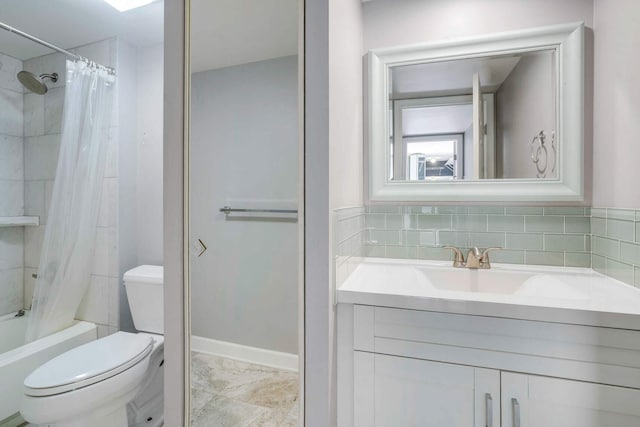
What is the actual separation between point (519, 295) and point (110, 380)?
62.3 inches

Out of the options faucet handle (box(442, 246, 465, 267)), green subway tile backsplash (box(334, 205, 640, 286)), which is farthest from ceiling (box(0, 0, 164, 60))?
faucet handle (box(442, 246, 465, 267))

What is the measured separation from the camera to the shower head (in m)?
1.82

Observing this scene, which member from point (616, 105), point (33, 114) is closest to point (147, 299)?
point (33, 114)

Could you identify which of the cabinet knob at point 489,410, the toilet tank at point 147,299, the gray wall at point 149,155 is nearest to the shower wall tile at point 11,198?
the gray wall at point 149,155

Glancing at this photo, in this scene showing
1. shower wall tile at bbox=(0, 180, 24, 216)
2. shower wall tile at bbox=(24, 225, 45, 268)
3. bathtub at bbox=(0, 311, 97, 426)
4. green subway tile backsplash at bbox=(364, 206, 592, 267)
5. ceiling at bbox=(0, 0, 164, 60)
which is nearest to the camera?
green subway tile backsplash at bbox=(364, 206, 592, 267)

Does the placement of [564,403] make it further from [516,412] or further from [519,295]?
[519,295]

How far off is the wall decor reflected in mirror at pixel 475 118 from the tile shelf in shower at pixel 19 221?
2319 mm

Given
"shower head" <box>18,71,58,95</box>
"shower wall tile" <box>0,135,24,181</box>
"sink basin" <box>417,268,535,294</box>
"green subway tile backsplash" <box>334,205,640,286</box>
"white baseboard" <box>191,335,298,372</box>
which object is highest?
"shower head" <box>18,71,58,95</box>

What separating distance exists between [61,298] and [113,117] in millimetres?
1124

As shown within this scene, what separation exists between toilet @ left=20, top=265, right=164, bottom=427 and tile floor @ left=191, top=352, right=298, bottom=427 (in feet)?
1.36

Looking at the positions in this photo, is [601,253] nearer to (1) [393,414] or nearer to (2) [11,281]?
(1) [393,414]

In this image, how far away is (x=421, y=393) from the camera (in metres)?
0.93

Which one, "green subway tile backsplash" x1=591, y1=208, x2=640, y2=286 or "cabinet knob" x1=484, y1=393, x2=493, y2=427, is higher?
"green subway tile backsplash" x1=591, y1=208, x2=640, y2=286

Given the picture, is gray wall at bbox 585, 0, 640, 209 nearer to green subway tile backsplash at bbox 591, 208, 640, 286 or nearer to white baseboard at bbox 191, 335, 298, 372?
green subway tile backsplash at bbox 591, 208, 640, 286
